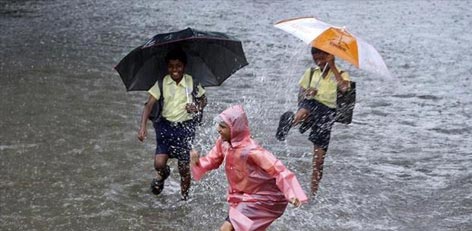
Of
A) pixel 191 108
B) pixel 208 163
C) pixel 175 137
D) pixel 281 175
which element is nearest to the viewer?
pixel 281 175

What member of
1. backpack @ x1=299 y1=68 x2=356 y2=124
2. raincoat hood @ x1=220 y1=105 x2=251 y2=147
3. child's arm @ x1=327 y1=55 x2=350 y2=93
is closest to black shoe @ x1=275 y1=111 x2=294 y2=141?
backpack @ x1=299 y1=68 x2=356 y2=124

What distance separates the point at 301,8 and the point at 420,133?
479 inches

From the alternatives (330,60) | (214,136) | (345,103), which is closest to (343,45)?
(330,60)

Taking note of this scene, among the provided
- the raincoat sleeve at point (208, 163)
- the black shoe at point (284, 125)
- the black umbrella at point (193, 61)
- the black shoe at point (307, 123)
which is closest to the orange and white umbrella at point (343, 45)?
the black umbrella at point (193, 61)

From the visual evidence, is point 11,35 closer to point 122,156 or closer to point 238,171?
point 122,156

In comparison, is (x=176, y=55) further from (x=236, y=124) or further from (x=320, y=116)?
(x=236, y=124)

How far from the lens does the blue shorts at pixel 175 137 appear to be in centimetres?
685

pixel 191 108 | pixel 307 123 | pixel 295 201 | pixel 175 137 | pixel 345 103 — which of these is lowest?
pixel 175 137

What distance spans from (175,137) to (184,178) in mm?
394

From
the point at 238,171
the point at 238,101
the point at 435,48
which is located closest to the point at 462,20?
the point at 435,48

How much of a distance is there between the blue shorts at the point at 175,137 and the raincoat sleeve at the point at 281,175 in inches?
71.6

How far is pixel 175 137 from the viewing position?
687 cm

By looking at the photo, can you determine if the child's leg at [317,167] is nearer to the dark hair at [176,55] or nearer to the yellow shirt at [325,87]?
the yellow shirt at [325,87]

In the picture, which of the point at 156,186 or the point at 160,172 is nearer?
the point at 160,172
